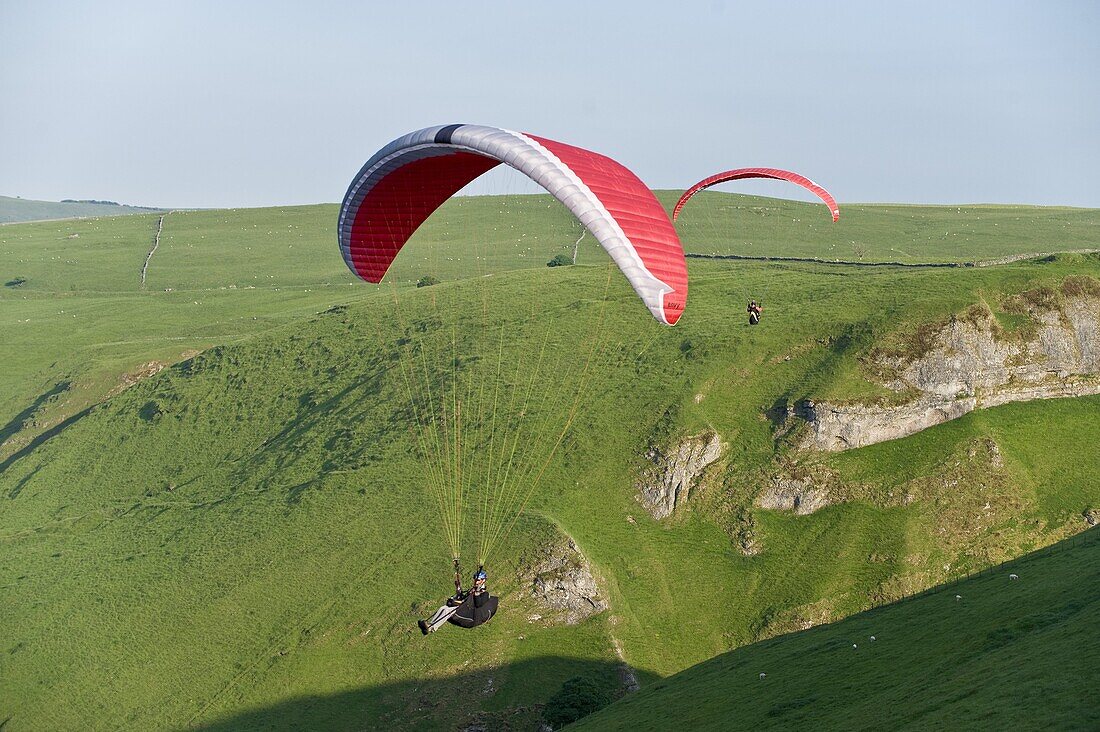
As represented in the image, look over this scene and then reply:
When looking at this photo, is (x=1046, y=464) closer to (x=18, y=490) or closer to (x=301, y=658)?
(x=301, y=658)

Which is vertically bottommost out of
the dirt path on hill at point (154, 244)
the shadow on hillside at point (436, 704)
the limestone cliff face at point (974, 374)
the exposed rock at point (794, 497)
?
the shadow on hillside at point (436, 704)

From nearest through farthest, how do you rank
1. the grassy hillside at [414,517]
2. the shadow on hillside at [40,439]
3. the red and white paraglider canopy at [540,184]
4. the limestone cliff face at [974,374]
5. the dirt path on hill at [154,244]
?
the red and white paraglider canopy at [540,184], the grassy hillside at [414,517], the limestone cliff face at [974,374], the shadow on hillside at [40,439], the dirt path on hill at [154,244]

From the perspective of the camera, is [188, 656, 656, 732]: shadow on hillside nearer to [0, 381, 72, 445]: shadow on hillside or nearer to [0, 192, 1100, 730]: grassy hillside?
[0, 192, 1100, 730]: grassy hillside

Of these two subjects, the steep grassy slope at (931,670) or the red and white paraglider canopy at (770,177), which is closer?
the steep grassy slope at (931,670)

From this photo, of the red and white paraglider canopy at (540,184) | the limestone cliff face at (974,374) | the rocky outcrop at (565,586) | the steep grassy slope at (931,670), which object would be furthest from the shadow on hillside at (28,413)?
the limestone cliff face at (974,374)

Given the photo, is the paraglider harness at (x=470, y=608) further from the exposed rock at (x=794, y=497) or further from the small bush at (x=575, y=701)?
the exposed rock at (x=794, y=497)

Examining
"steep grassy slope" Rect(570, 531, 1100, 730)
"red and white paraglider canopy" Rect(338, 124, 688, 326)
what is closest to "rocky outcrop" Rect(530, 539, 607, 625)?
"steep grassy slope" Rect(570, 531, 1100, 730)

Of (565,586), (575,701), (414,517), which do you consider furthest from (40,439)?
(575,701)
